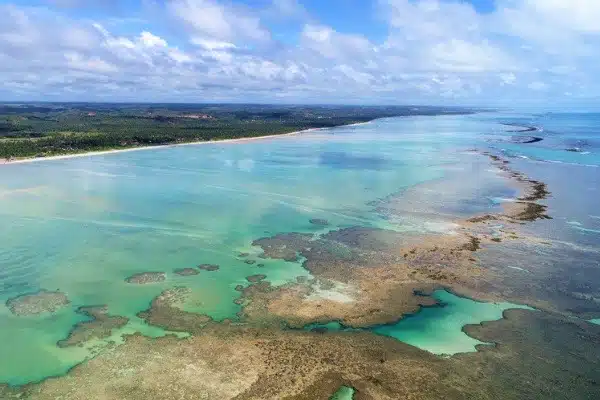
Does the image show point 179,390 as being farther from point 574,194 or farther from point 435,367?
point 574,194

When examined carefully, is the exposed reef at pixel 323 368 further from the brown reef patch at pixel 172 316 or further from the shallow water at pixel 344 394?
the brown reef patch at pixel 172 316

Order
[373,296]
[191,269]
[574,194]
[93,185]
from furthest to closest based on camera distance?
[93,185], [574,194], [191,269], [373,296]

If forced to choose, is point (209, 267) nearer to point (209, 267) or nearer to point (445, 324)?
point (209, 267)

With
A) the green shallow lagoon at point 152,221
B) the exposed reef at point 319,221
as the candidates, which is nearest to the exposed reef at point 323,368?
the green shallow lagoon at point 152,221

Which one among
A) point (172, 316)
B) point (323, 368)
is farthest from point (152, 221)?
point (323, 368)

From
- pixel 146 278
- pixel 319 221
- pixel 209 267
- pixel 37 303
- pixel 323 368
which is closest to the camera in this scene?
pixel 323 368

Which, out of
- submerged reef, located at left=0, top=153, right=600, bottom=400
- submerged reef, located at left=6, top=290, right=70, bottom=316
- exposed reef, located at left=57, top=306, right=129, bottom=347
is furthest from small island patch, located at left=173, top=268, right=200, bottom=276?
submerged reef, located at left=6, top=290, right=70, bottom=316

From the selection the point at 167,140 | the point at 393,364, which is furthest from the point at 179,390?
the point at 167,140
